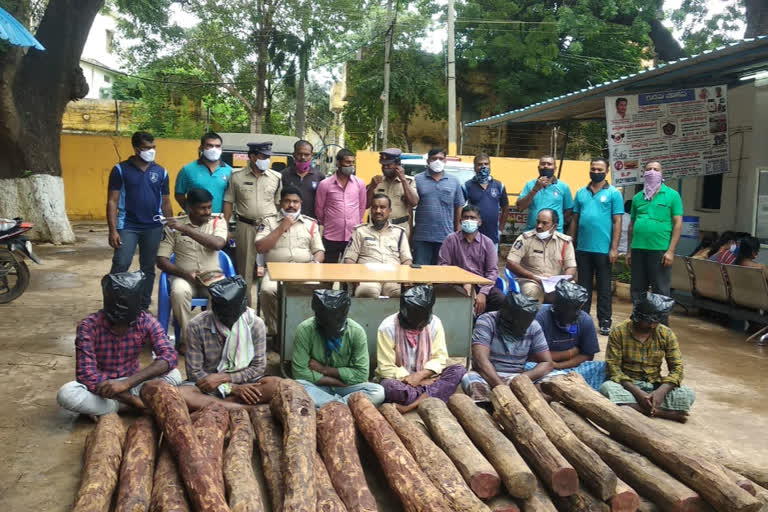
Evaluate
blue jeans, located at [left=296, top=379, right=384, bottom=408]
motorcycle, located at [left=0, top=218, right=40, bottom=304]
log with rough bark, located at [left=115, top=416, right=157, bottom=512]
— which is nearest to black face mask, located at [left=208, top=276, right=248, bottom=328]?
blue jeans, located at [left=296, top=379, right=384, bottom=408]

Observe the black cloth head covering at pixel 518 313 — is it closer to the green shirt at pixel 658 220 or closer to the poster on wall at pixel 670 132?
the green shirt at pixel 658 220

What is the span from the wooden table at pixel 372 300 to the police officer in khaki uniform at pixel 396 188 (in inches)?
57.6

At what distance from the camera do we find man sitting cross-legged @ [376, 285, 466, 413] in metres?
5.13

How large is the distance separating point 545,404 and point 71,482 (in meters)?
2.78

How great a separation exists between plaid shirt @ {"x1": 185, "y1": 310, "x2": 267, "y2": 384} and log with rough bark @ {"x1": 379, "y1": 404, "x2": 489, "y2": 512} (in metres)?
1.05

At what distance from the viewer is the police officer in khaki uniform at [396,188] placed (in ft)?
25.1

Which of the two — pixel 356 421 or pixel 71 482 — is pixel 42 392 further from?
pixel 356 421

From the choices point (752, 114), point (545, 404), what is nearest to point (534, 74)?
point (752, 114)

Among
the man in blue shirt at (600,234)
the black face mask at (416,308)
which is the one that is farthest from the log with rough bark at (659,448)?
the man in blue shirt at (600,234)

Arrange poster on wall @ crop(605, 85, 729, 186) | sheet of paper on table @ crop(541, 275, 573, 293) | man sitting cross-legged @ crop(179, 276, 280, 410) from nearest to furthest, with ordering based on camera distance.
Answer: man sitting cross-legged @ crop(179, 276, 280, 410), sheet of paper on table @ crop(541, 275, 573, 293), poster on wall @ crop(605, 85, 729, 186)

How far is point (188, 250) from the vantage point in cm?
633

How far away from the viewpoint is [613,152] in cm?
982

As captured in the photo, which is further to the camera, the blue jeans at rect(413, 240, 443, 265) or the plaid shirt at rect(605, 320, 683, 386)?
the blue jeans at rect(413, 240, 443, 265)

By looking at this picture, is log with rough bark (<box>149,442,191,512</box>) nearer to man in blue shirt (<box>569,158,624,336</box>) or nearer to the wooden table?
the wooden table
